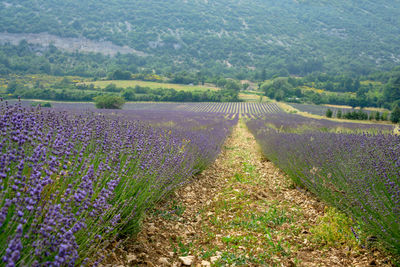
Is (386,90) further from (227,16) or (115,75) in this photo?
(227,16)

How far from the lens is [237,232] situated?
2834 millimetres

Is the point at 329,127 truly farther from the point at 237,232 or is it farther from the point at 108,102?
the point at 108,102

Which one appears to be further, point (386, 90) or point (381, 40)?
point (381, 40)

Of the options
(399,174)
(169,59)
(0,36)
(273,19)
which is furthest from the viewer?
(273,19)

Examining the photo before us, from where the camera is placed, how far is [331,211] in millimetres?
2990

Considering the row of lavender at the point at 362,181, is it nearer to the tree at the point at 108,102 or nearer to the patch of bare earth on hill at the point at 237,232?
the patch of bare earth on hill at the point at 237,232

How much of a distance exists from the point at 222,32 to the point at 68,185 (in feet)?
600

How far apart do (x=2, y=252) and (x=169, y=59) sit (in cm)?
12112

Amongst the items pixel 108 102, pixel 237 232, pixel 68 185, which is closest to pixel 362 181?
pixel 237 232

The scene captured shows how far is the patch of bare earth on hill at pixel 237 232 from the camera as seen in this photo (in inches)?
87.0

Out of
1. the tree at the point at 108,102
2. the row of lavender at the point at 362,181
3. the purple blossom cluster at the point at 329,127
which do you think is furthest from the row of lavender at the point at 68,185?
the tree at the point at 108,102

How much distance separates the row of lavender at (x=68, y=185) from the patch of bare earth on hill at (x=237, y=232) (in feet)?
1.09

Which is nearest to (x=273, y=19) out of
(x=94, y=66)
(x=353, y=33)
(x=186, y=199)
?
(x=353, y=33)

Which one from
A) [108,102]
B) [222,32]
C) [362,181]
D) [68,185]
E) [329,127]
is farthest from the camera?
[222,32]
